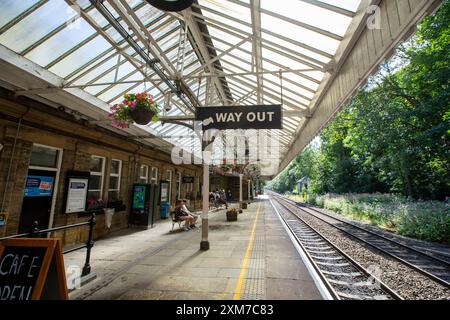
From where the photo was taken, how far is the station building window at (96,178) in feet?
22.8

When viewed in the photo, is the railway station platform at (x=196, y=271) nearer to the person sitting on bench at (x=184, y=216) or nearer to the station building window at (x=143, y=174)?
the person sitting on bench at (x=184, y=216)

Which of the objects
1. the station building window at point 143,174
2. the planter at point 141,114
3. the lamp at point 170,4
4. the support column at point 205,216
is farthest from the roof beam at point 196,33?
the station building window at point 143,174

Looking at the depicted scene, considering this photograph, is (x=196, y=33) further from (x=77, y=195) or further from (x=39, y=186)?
(x=77, y=195)

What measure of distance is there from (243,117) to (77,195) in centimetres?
570

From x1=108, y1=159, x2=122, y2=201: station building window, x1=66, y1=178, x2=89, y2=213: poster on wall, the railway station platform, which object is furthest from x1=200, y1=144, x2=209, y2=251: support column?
x1=108, y1=159, x2=122, y2=201: station building window

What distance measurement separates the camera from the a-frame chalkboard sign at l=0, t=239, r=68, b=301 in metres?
2.17

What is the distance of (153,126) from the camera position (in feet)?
25.8

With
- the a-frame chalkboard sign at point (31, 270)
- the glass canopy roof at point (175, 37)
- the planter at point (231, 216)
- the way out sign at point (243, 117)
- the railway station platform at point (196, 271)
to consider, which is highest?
the glass canopy roof at point (175, 37)

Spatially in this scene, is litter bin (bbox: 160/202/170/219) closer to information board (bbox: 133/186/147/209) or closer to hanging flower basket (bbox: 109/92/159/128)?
information board (bbox: 133/186/147/209)

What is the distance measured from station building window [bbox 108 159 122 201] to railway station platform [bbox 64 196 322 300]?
2.10 meters

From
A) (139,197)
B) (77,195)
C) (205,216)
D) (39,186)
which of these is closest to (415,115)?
(205,216)

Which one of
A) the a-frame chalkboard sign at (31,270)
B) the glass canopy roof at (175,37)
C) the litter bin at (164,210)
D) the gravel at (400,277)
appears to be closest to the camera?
the a-frame chalkboard sign at (31,270)

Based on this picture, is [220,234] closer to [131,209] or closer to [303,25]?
[131,209]

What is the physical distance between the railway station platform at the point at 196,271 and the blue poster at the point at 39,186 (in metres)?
1.81
